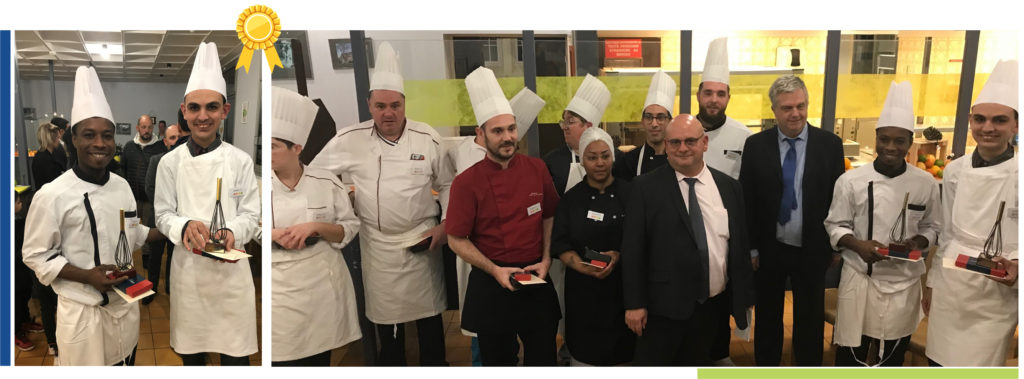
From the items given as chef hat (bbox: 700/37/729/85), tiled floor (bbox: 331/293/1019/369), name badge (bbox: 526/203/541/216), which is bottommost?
tiled floor (bbox: 331/293/1019/369)

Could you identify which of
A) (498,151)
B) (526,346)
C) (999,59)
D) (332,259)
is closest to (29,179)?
(332,259)

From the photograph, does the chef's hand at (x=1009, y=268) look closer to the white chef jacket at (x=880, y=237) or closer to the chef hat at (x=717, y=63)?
the white chef jacket at (x=880, y=237)

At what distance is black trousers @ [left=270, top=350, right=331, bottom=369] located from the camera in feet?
9.38

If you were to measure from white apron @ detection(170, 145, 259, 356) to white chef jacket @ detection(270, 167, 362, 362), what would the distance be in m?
0.13

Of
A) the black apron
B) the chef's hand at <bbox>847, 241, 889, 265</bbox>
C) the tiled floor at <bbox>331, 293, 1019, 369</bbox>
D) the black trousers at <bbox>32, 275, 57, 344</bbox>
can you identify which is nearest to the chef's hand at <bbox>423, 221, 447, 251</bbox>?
the black apron

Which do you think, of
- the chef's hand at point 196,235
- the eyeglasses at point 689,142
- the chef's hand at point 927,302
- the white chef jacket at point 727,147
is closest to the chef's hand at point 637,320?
the eyeglasses at point 689,142

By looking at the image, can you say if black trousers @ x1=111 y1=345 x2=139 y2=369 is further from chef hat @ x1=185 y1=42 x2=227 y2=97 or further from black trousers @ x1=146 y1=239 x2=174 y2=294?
chef hat @ x1=185 y1=42 x2=227 y2=97

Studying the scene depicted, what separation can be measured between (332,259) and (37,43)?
1.48m

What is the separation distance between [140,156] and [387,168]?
3.31 feet

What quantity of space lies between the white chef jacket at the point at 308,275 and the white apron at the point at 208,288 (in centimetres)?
13

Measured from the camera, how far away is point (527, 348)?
275cm

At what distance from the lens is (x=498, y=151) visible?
264 cm

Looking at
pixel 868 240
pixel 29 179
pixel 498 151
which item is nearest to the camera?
pixel 29 179

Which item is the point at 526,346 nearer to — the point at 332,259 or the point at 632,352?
the point at 632,352
